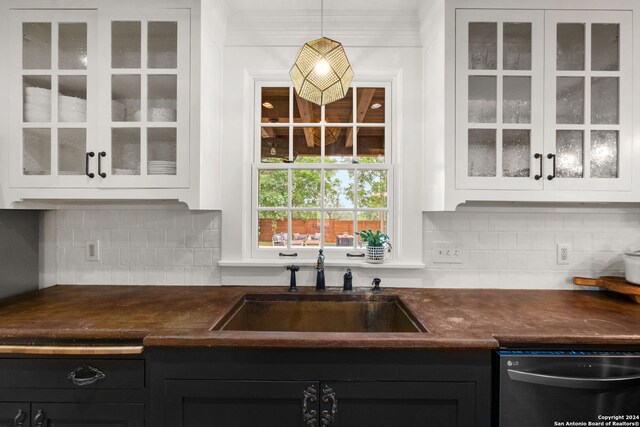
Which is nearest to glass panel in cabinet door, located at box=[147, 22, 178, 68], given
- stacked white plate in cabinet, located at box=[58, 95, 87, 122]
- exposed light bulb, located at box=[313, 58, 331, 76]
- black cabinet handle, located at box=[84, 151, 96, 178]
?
stacked white plate in cabinet, located at box=[58, 95, 87, 122]

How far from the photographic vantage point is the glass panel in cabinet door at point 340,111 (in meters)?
2.16

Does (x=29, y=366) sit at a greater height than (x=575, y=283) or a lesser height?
lesser

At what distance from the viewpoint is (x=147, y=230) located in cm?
204

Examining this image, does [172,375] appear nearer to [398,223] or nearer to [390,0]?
[398,223]

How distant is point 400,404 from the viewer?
4.09 ft

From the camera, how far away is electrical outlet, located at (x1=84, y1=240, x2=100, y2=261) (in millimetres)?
2035

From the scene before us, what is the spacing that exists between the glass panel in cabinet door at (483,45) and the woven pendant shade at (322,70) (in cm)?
68

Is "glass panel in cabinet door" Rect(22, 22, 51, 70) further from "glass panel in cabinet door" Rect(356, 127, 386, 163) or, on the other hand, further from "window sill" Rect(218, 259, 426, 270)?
"glass panel in cabinet door" Rect(356, 127, 386, 163)

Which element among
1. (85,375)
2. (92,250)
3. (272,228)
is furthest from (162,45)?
(85,375)

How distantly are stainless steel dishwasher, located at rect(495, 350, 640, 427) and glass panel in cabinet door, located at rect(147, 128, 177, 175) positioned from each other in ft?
5.54

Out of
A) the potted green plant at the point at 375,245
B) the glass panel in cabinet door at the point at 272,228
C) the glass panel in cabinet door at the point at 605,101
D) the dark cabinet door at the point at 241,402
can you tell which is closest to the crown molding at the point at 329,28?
the glass panel in cabinet door at the point at 605,101

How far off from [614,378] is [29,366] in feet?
7.20

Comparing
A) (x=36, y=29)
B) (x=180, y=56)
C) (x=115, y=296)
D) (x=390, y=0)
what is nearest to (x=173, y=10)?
(x=180, y=56)

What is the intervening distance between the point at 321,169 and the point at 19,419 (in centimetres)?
179
